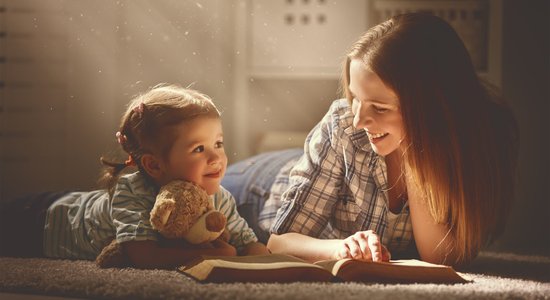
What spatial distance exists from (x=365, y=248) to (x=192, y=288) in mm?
304

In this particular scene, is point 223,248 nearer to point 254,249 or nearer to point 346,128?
point 254,249

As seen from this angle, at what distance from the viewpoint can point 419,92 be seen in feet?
3.51

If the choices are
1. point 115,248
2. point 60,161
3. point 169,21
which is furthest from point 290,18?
point 115,248

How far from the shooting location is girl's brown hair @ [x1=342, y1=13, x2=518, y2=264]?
1.07 meters

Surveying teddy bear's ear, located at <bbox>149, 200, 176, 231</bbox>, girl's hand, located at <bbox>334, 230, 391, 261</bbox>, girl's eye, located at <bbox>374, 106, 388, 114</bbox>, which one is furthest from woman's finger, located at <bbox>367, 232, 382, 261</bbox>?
teddy bear's ear, located at <bbox>149, 200, 176, 231</bbox>

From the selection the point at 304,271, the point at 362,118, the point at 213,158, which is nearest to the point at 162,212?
the point at 213,158

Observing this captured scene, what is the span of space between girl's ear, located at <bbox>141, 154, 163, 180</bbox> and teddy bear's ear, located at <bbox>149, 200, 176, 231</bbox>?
0.36ft

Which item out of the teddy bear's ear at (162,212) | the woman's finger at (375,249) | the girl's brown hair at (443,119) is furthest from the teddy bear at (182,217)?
the girl's brown hair at (443,119)

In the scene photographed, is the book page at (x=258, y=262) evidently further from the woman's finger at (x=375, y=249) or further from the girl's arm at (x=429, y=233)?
the girl's arm at (x=429, y=233)

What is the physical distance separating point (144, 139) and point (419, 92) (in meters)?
0.46

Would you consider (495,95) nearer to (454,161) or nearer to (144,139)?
(454,161)

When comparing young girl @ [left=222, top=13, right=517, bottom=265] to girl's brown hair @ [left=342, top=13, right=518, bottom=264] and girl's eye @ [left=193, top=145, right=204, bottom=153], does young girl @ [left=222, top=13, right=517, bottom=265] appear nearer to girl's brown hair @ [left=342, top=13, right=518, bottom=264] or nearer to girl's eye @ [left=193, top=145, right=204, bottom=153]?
girl's brown hair @ [left=342, top=13, right=518, bottom=264]

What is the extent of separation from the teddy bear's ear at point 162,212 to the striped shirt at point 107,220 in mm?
57

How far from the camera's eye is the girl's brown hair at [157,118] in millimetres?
1120
